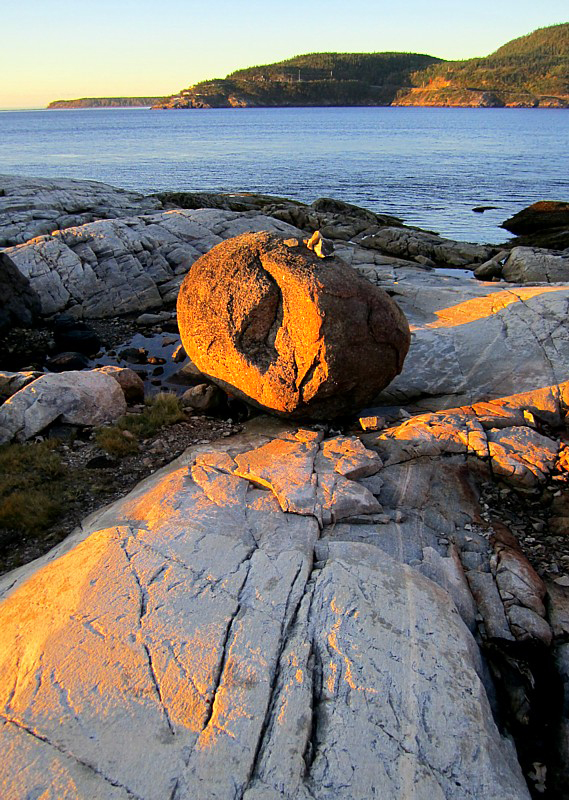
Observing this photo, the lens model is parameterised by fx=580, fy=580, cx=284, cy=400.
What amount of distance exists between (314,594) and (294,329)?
503 centimetres

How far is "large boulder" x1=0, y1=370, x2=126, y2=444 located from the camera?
421 inches

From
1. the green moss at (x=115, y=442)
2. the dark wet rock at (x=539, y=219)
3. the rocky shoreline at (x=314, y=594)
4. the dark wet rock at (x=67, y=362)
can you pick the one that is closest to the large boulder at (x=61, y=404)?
the rocky shoreline at (x=314, y=594)

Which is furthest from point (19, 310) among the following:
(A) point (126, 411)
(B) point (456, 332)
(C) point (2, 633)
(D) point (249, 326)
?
(C) point (2, 633)

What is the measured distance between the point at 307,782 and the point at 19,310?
1569 centimetres

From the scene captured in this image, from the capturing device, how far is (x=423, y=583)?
244 inches

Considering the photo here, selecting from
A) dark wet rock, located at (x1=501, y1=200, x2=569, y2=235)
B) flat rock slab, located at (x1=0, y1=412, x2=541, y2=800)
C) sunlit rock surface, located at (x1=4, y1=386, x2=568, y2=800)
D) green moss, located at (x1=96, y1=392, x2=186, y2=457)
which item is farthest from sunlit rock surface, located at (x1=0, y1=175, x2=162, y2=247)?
dark wet rock, located at (x1=501, y1=200, x2=569, y2=235)

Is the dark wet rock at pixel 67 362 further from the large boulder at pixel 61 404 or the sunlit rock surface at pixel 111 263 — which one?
the sunlit rock surface at pixel 111 263

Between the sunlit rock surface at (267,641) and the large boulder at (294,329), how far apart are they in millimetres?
1982

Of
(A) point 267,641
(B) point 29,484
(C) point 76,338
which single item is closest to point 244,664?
(A) point 267,641

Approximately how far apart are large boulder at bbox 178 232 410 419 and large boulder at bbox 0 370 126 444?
91.3 inches

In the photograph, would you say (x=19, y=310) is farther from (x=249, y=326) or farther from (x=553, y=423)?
(x=553, y=423)

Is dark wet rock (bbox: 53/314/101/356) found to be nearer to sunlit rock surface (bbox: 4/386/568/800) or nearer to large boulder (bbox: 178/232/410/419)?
large boulder (bbox: 178/232/410/419)

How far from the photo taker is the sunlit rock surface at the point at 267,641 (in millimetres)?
4336

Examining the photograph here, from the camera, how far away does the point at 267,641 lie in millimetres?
5285
